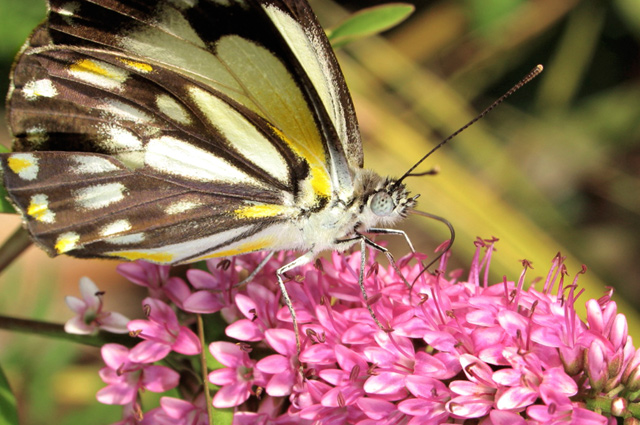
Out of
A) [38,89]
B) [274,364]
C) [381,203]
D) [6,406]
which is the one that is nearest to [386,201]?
[381,203]

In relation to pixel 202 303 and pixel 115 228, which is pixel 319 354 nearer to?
pixel 202 303

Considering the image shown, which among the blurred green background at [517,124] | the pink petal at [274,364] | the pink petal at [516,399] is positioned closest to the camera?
the pink petal at [516,399]

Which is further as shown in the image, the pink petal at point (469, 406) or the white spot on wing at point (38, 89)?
the white spot on wing at point (38, 89)

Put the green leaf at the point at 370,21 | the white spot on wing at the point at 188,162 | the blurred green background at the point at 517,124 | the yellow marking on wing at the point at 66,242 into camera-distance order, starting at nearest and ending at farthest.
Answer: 1. the yellow marking on wing at the point at 66,242
2. the white spot on wing at the point at 188,162
3. the green leaf at the point at 370,21
4. the blurred green background at the point at 517,124

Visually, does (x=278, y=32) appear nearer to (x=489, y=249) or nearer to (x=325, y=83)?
(x=325, y=83)

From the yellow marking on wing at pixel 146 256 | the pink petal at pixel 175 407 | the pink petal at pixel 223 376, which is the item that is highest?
the yellow marking on wing at pixel 146 256

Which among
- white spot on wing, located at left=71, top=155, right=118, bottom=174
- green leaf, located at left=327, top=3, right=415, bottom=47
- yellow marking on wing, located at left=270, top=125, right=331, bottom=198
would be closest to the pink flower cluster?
yellow marking on wing, located at left=270, top=125, right=331, bottom=198

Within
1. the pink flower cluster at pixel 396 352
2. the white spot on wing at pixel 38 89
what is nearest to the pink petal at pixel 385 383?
the pink flower cluster at pixel 396 352

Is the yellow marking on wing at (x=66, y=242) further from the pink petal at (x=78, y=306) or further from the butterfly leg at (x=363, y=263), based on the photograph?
the butterfly leg at (x=363, y=263)
